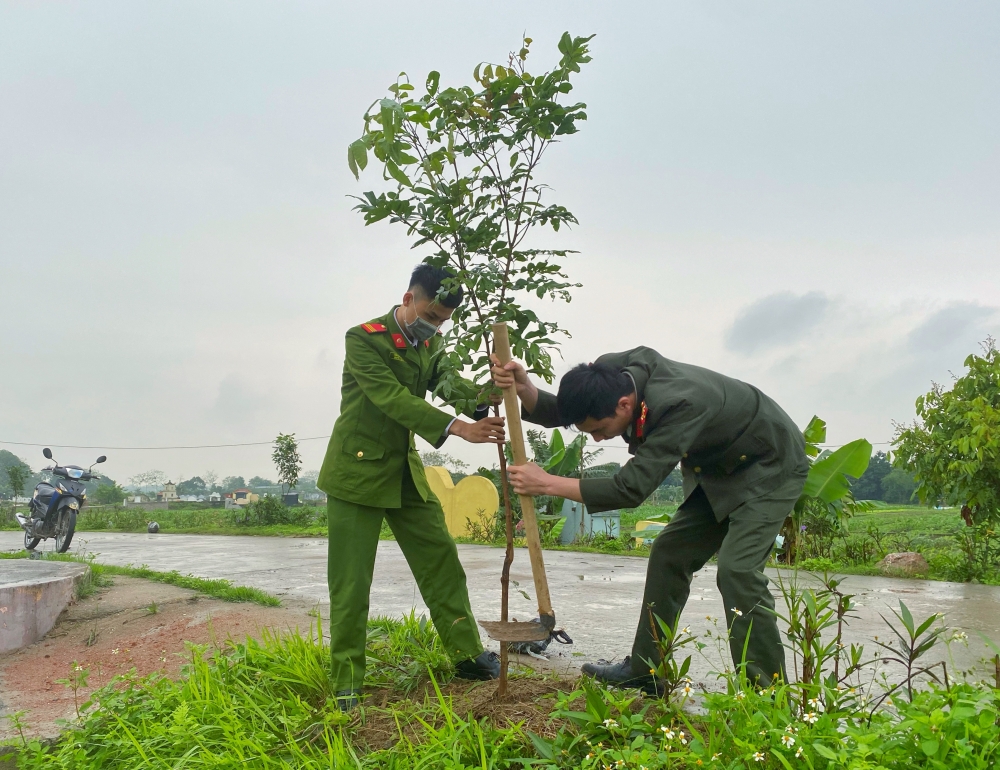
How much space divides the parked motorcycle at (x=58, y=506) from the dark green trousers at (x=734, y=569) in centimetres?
1023

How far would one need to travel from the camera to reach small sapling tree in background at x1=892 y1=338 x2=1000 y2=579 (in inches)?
287

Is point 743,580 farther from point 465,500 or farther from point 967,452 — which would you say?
point 465,500

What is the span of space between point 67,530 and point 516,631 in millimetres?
10507

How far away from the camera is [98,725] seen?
318 cm

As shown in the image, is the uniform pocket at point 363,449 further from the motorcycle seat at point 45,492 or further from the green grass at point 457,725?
the motorcycle seat at point 45,492

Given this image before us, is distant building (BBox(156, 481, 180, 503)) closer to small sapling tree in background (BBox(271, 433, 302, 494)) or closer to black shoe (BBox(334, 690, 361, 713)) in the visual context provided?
small sapling tree in background (BBox(271, 433, 302, 494))

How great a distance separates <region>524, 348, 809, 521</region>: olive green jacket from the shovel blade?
49cm

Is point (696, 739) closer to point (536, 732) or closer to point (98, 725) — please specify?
point (536, 732)

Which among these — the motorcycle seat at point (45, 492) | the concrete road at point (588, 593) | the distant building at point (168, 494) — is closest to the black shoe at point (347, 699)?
the concrete road at point (588, 593)

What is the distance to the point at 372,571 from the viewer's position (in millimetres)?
3209

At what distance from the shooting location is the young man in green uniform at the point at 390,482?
123 inches

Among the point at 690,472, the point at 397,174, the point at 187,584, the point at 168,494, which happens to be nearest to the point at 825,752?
the point at 690,472

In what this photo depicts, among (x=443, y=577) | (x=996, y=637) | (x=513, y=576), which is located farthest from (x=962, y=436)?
(x=443, y=577)

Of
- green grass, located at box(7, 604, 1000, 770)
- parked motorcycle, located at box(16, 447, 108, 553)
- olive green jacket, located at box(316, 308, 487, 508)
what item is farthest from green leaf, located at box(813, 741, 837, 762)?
parked motorcycle, located at box(16, 447, 108, 553)
